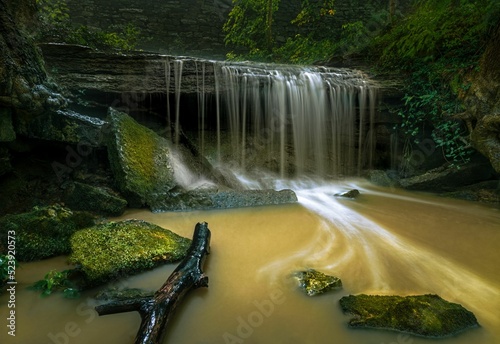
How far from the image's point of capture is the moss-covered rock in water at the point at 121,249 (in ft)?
7.18

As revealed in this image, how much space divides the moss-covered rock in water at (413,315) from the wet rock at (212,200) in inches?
95.9

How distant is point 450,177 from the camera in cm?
527

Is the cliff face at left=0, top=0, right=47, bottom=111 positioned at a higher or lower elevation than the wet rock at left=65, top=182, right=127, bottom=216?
higher

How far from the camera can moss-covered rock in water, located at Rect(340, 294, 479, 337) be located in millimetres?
1714

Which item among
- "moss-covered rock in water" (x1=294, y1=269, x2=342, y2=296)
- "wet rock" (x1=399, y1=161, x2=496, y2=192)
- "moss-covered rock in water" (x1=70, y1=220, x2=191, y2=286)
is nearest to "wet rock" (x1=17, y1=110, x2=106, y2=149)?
"moss-covered rock in water" (x1=70, y1=220, x2=191, y2=286)

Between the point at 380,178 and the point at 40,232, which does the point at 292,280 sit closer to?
the point at 40,232

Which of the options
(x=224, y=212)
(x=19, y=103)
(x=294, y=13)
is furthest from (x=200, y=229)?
(x=294, y=13)

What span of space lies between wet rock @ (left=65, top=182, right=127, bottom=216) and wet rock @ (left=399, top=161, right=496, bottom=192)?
5.20 meters

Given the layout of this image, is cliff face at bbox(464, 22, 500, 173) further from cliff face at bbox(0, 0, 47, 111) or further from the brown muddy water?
cliff face at bbox(0, 0, 47, 111)

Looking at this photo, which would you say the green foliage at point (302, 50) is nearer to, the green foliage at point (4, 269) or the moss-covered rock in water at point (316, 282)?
the moss-covered rock in water at point (316, 282)

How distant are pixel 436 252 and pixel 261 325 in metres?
2.08

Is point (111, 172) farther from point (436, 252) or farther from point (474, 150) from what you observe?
point (474, 150)

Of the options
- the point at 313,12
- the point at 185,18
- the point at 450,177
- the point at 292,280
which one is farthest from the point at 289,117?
the point at 185,18

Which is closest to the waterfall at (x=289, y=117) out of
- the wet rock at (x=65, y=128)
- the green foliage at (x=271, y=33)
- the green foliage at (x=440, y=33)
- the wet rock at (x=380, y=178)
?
the wet rock at (x=380, y=178)
